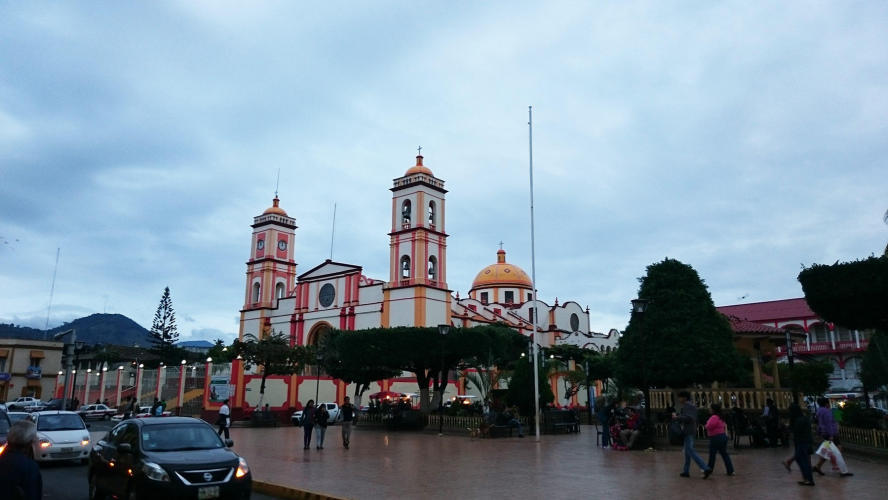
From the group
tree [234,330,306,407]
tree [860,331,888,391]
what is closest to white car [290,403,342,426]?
tree [234,330,306,407]

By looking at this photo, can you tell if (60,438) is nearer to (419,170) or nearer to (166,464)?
(166,464)

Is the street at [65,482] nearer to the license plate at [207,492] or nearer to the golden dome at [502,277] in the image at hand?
the license plate at [207,492]

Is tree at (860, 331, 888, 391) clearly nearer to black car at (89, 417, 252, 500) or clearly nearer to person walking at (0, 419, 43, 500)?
black car at (89, 417, 252, 500)

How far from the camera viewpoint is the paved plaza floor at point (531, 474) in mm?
10203

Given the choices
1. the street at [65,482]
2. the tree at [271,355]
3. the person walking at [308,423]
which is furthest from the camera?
the tree at [271,355]

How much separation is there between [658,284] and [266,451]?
13.2m

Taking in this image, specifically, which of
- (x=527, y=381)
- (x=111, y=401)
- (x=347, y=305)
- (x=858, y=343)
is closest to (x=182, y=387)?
(x=111, y=401)

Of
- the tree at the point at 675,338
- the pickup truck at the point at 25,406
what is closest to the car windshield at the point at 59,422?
the tree at the point at 675,338

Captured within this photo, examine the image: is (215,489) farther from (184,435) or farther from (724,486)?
(724,486)

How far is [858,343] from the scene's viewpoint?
5375 centimetres

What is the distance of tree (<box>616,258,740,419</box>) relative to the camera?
19391mm


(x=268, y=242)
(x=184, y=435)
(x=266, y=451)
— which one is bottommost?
(x=266, y=451)

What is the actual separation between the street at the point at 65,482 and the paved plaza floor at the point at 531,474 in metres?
2.23

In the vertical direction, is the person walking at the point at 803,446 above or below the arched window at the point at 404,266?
below
